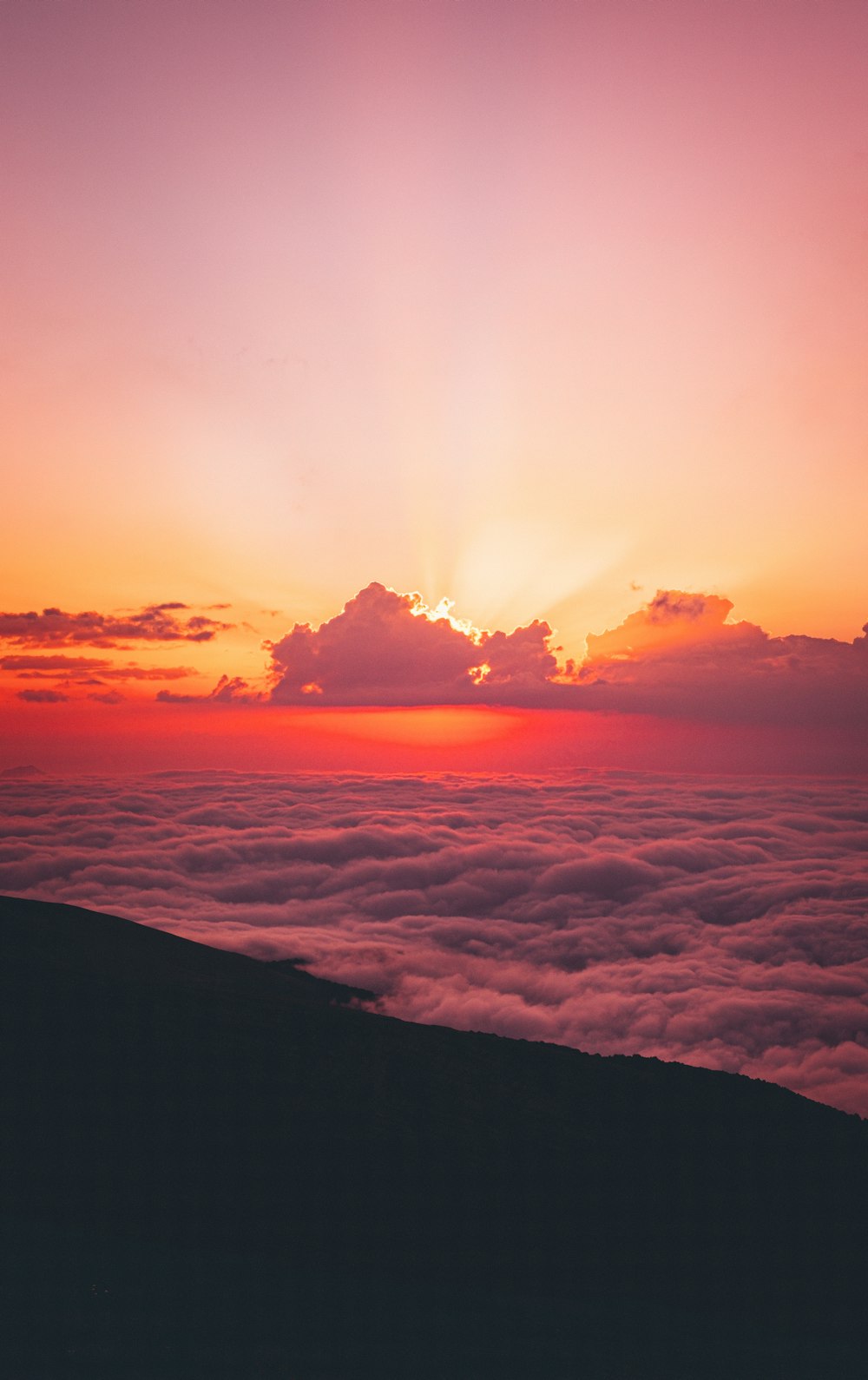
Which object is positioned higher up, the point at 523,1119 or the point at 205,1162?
the point at 205,1162

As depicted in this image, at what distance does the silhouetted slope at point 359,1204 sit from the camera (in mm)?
52125

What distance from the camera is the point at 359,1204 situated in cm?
7288

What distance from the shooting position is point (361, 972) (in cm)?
18638

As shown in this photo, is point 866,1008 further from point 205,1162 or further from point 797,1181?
point 205,1162

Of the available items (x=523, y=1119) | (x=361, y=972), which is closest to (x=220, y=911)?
(x=361, y=972)

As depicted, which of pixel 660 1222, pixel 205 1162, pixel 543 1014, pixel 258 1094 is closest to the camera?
pixel 205 1162

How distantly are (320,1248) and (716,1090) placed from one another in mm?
83206

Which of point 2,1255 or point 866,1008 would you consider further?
point 866,1008

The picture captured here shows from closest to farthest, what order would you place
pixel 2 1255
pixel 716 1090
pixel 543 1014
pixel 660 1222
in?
pixel 2 1255, pixel 660 1222, pixel 716 1090, pixel 543 1014

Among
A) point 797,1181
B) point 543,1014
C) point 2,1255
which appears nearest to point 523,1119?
point 797,1181

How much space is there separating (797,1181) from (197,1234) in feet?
266

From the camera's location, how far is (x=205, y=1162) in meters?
69.4

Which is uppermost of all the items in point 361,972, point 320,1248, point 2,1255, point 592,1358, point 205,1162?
point 2,1255

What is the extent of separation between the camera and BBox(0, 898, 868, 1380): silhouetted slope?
171ft
